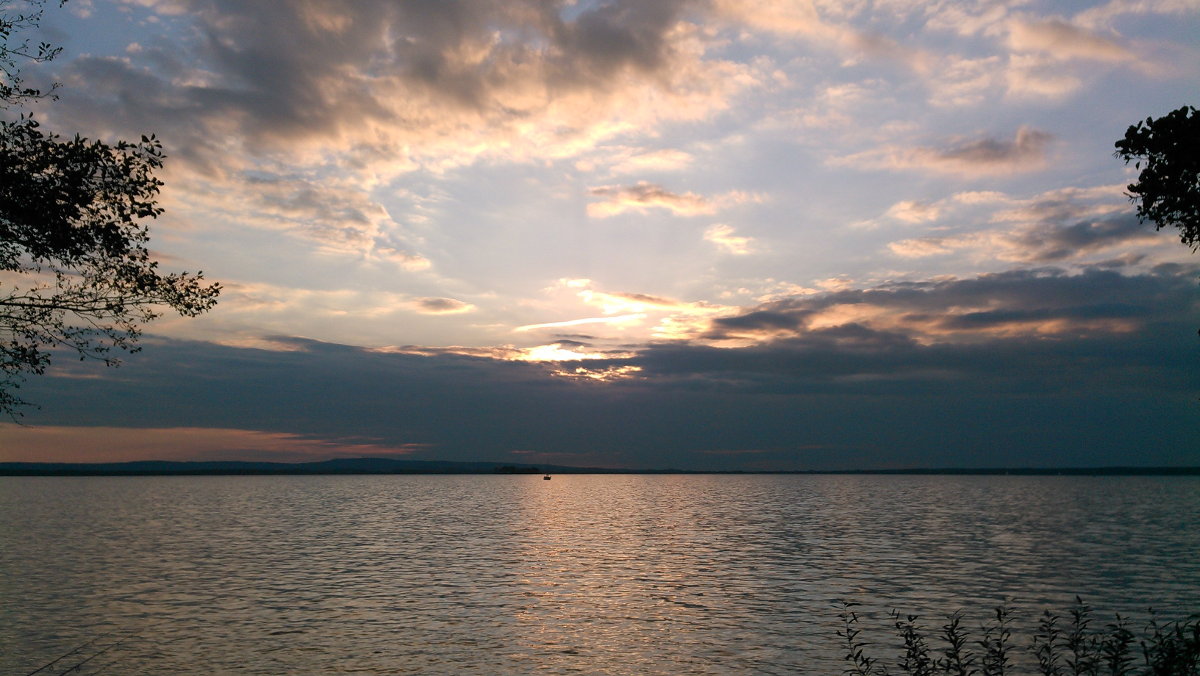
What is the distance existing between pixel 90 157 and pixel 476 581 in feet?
114

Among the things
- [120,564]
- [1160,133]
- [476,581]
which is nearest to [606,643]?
[476,581]

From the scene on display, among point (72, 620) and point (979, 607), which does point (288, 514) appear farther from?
point (979, 607)

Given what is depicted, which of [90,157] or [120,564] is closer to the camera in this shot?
[90,157]

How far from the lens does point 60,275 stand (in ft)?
70.9

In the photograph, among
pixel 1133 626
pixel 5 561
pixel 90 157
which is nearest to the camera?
pixel 90 157

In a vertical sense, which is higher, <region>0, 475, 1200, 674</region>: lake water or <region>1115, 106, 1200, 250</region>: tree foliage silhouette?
<region>1115, 106, 1200, 250</region>: tree foliage silhouette

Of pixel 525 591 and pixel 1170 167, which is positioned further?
pixel 525 591

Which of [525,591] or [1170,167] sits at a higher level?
[1170,167]

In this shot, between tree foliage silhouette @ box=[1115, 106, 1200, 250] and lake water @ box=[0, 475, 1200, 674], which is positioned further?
lake water @ box=[0, 475, 1200, 674]

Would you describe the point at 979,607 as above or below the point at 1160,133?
below

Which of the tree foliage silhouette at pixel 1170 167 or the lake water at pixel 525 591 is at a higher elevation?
the tree foliage silhouette at pixel 1170 167

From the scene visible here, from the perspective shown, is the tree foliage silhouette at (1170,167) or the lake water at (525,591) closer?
the tree foliage silhouette at (1170,167)

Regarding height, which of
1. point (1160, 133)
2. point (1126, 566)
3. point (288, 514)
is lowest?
point (288, 514)

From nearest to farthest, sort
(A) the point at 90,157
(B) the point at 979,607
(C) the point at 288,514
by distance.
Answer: (A) the point at 90,157 → (B) the point at 979,607 → (C) the point at 288,514
